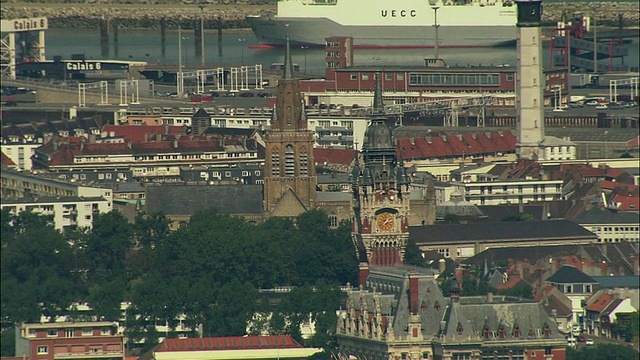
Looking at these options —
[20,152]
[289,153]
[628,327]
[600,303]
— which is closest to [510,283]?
[600,303]

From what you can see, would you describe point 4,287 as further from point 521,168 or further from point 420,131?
point 420,131

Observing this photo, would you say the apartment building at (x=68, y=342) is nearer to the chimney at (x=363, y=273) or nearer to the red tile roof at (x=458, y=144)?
the chimney at (x=363, y=273)

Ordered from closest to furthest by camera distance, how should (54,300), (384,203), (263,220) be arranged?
(384,203), (54,300), (263,220)

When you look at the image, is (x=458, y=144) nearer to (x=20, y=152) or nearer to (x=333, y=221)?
(x=20, y=152)

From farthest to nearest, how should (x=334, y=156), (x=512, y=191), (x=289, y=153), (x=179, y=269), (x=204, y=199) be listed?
(x=334, y=156), (x=512, y=191), (x=289, y=153), (x=204, y=199), (x=179, y=269)

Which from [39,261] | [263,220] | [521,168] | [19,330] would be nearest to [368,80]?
[521,168]

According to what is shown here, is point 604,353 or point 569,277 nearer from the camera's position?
point 604,353
